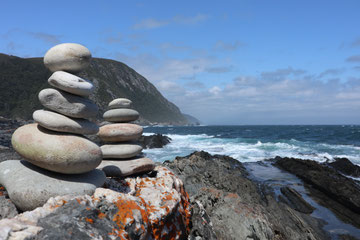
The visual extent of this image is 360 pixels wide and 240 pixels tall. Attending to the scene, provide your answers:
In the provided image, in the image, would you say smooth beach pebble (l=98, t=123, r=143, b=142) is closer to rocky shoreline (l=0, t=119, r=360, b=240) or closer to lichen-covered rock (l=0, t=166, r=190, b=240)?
lichen-covered rock (l=0, t=166, r=190, b=240)

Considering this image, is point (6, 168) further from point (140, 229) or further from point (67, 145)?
point (140, 229)

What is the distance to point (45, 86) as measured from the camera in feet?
280

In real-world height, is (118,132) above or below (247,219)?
above

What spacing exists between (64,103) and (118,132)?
1.82 m

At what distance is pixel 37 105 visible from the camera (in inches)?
3019

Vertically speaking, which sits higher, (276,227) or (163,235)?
(163,235)

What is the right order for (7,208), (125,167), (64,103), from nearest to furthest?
(7,208) → (64,103) → (125,167)

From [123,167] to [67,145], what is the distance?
187 cm

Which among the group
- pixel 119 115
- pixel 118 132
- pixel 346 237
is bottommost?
pixel 346 237

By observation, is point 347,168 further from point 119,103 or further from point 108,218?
point 108,218

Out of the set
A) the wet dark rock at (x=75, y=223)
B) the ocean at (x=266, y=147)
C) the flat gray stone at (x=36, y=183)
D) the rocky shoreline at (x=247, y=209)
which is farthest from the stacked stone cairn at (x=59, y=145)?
the ocean at (x=266, y=147)

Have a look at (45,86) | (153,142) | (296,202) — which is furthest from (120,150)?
(45,86)

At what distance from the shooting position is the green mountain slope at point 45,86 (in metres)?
75.0

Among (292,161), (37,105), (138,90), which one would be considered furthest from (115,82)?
(292,161)
